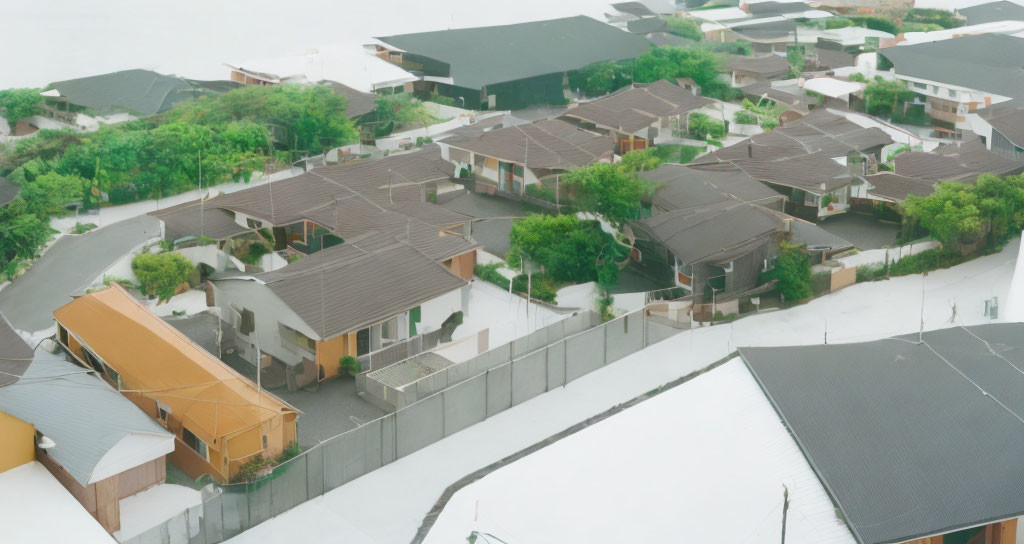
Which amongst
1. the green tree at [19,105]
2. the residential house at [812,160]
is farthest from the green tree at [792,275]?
the green tree at [19,105]

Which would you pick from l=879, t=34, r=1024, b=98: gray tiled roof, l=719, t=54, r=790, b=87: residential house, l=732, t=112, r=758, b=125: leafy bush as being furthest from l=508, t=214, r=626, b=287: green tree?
l=719, t=54, r=790, b=87: residential house

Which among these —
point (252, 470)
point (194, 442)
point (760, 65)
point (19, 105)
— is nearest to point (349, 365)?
point (194, 442)

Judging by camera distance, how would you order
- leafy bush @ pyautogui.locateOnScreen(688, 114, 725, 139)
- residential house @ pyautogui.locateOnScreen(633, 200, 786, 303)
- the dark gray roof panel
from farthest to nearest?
the dark gray roof panel, leafy bush @ pyautogui.locateOnScreen(688, 114, 725, 139), residential house @ pyautogui.locateOnScreen(633, 200, 786, 303)

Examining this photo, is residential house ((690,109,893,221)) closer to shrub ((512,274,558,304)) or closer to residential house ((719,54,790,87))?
shrub ((512,274,558,304))

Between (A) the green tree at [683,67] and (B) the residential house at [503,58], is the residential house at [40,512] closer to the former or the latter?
(B) the residential house at [503,58]

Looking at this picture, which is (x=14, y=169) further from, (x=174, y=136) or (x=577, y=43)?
(x=577, y=43)

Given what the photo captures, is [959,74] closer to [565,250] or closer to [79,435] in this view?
[565,250]
